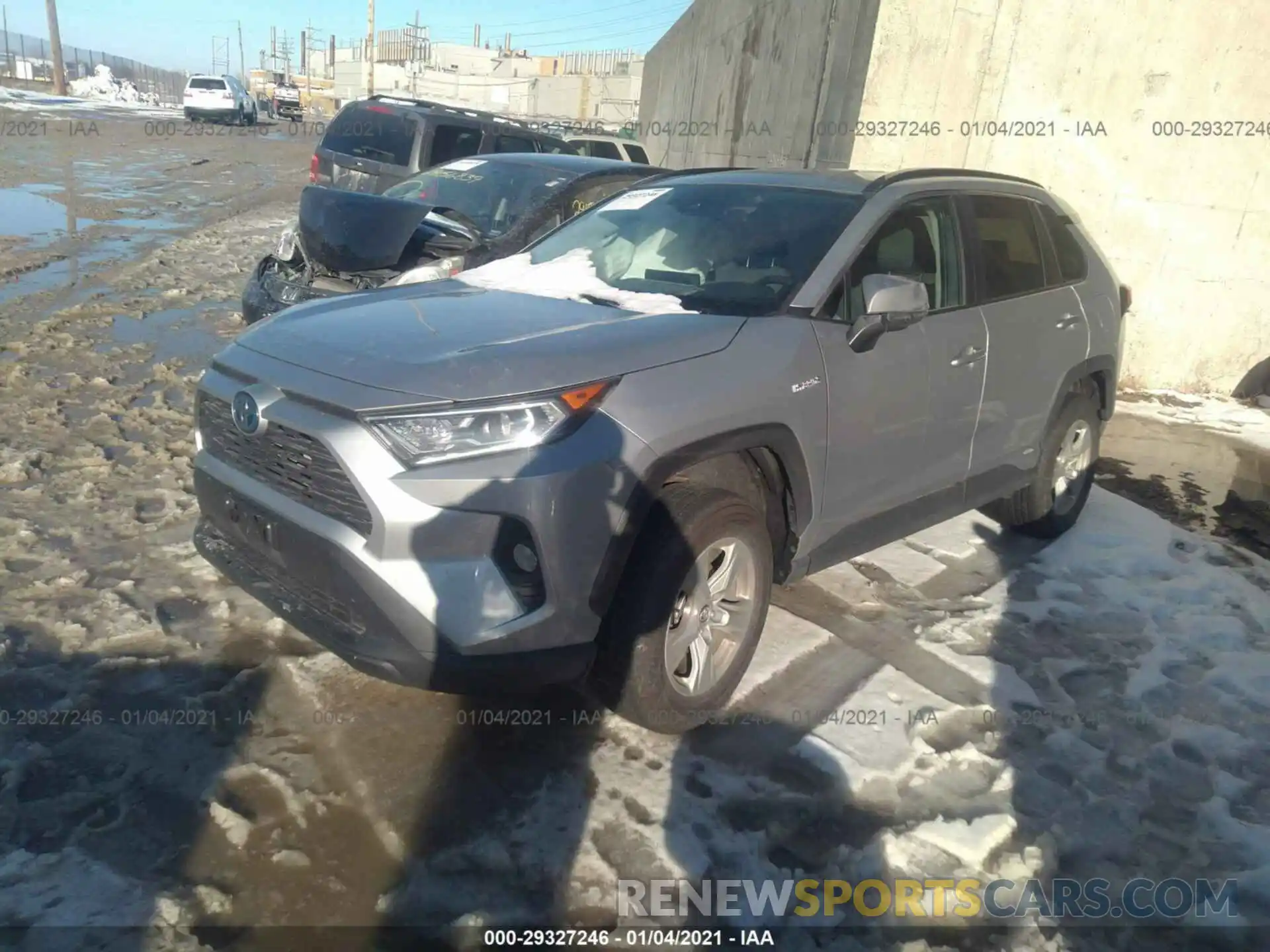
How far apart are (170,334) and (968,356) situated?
602 cm

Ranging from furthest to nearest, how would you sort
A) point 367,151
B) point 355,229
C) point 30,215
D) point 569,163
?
1. point 30,215
2. point 367,151
3. point 569,163
4. point 355,229

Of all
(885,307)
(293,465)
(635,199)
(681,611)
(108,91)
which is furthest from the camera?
(108,91)


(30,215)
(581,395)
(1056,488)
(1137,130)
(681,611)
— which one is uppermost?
(1137,130)

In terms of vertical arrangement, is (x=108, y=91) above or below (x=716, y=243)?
below

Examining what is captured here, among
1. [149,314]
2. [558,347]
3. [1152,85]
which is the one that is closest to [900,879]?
[558,347]

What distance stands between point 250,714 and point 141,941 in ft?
3.02

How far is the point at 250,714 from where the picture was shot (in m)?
3.10

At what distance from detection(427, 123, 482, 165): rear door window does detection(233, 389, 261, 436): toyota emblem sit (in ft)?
24.4

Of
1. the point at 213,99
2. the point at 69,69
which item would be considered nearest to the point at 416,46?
the point at 69,69

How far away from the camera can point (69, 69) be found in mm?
72438

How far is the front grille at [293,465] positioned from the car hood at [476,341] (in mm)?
230

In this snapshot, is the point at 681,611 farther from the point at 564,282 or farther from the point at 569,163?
the point at 569,163

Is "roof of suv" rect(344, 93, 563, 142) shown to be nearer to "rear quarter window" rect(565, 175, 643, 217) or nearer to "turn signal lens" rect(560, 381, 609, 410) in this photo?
"rear quarter window" rect(565, 175, 643, 217)

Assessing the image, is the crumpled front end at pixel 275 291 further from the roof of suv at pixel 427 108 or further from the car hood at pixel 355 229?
the roof of suv at pixel 427 108
